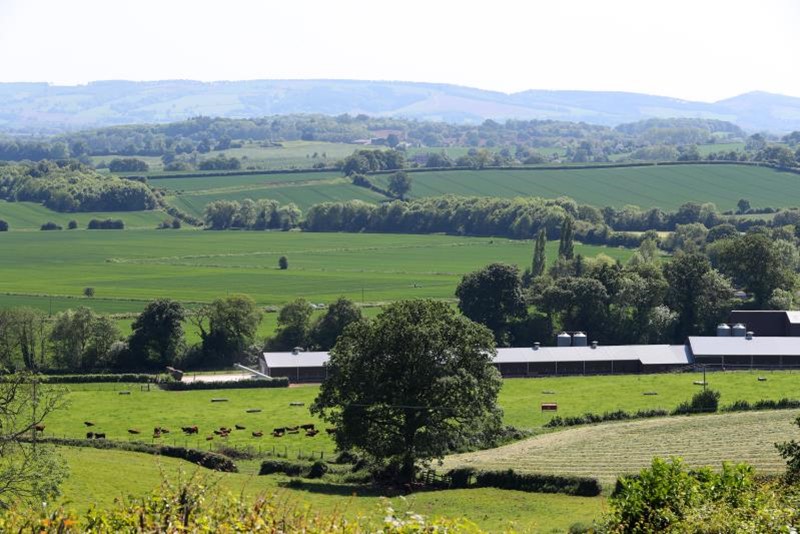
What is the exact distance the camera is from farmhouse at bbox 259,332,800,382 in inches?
3484

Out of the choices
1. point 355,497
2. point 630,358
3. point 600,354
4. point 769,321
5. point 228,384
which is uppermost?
point 355,497

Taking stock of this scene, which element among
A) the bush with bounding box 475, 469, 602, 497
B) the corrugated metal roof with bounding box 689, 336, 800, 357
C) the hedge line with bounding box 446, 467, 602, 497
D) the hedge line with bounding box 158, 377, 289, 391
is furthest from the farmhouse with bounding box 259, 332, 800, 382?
the bush with bounding box 475, 469, 602, 497

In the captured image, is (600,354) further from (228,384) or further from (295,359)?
(228,384)

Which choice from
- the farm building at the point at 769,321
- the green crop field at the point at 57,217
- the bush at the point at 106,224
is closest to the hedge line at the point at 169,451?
the farm building at the point at 769,321

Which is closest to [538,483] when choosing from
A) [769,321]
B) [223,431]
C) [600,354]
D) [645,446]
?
[645,446]

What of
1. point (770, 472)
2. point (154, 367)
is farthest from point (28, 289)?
point (770, 472)

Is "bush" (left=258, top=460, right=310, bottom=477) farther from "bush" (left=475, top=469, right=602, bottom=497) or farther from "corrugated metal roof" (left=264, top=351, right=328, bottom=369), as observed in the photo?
"corrugated metal roof" (left=264, top=351, right=328, bottom=369)

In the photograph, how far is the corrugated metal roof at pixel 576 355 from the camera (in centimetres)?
8800

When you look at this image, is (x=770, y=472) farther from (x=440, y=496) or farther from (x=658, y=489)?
(x=658, y=489)

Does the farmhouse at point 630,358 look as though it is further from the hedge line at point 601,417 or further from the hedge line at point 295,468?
the hedge line at point 295,468

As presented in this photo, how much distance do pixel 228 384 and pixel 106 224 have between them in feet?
348

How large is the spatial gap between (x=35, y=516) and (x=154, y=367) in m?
66.3

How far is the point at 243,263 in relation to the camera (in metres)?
140

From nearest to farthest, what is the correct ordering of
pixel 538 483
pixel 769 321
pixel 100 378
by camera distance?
pixel 538 483 < pixel 100 378 < pixel 769 321
